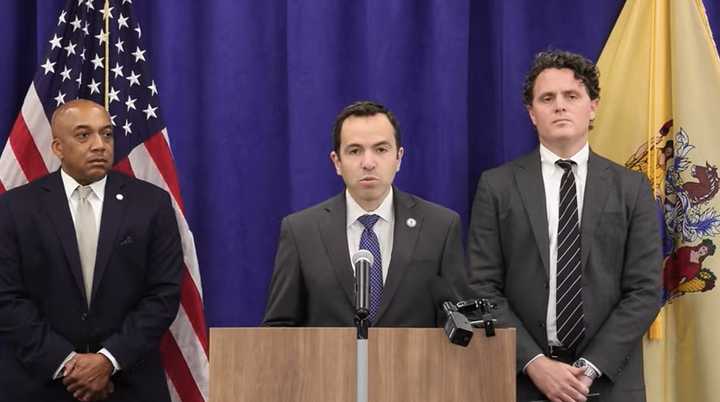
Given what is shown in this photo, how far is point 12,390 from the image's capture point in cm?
372

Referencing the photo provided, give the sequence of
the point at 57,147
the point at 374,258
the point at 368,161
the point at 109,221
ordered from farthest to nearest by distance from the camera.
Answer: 1. the point at 57,147
2. the point at 109,221
3. the point at 368,161
4. the point at 374,258

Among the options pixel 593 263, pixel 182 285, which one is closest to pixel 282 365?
pixel 593 263

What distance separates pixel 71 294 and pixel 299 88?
1469 millimetres

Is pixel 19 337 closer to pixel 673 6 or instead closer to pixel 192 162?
pixel 192 162

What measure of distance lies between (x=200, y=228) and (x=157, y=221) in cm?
61

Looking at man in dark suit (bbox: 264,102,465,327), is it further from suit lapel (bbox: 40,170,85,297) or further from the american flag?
the american flag

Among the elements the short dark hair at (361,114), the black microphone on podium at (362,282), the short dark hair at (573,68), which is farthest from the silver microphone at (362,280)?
the short dark hair at (573,68)

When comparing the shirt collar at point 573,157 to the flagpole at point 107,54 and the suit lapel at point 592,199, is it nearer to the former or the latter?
the suit lapel at point 592,199

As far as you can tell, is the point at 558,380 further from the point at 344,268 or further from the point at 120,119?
the point at 120,119

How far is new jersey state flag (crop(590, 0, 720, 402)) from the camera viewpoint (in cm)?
412

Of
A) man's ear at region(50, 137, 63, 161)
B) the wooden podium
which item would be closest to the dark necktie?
the wooden podium

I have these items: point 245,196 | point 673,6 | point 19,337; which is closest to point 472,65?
point 673,6

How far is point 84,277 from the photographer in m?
3.82

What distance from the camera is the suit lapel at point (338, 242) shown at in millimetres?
3150
